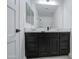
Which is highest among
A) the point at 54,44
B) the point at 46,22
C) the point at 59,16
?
the point at 59,16

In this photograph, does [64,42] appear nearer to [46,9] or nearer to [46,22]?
[46,22]

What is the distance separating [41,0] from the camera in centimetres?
326

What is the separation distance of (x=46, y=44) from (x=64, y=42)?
60 centimetres

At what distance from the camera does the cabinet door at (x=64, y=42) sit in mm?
2910

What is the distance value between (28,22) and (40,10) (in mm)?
656

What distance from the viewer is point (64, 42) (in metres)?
2.92

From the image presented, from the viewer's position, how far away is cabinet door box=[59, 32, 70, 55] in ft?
9.55

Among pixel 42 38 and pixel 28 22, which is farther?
pixel 28 22

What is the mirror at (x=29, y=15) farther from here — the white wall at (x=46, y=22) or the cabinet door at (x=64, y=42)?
the cabinet door at (x=64, y=42)

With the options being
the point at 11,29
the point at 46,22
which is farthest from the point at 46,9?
the point at 11,29

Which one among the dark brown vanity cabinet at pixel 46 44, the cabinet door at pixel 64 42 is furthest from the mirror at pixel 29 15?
the cabinet door at pixel 64 42

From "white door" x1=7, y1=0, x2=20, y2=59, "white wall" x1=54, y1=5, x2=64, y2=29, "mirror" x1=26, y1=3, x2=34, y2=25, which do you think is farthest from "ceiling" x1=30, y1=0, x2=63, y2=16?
"white door" x1=7, y1=0, x2=20, y2=59
